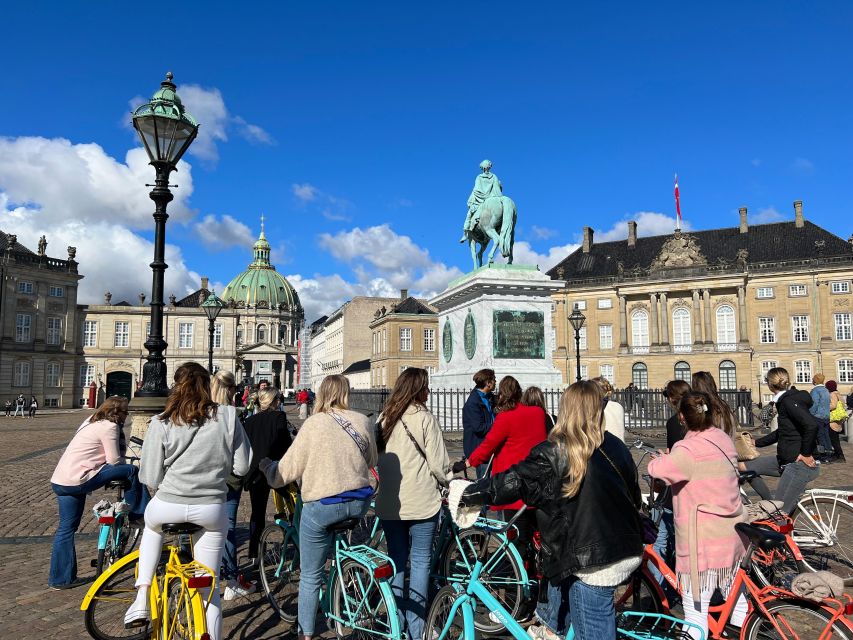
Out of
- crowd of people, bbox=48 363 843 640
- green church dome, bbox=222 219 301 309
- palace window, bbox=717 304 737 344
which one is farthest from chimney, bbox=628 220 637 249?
green church dome, bbox=222 219 301 309

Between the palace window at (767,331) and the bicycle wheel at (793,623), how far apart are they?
61.1 m

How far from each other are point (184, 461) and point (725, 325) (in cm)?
6243

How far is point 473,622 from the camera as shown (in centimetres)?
363

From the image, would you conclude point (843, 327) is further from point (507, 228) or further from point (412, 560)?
point (412, 560)

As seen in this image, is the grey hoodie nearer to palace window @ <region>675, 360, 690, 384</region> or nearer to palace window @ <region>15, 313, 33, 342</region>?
palace window @ <region>675, 360, 690, 384</region>

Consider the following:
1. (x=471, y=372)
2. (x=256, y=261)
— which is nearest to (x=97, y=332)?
(x=256, y=261)

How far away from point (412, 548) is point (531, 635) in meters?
1.26

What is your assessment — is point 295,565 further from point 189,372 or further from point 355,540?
point 189,372

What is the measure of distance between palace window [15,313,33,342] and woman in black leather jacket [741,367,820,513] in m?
68.9

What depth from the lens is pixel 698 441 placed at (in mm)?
4070

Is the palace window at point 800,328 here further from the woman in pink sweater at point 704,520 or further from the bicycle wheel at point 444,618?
the bicycle wheel at point 444,618

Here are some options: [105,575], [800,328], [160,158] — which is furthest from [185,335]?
[105,575]

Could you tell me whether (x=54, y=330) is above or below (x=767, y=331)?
above

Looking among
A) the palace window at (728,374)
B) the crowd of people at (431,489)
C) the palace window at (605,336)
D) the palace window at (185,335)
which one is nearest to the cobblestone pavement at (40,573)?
the crowd of people at (431,489)
